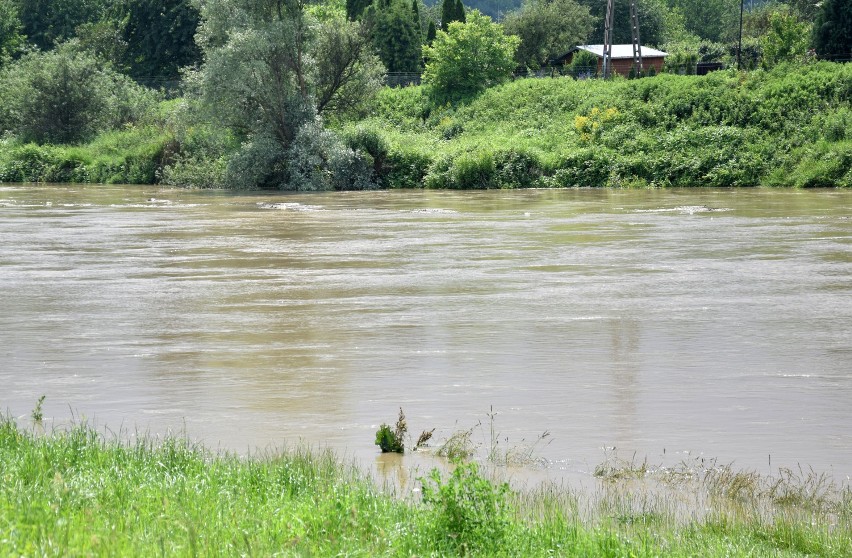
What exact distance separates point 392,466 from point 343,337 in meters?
5.98

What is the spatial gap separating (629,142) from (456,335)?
37535 millimetres

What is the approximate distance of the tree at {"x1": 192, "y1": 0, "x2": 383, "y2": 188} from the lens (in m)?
47.7

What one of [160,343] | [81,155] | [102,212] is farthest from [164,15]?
[160,343]

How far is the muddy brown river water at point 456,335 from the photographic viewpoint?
10.6 meters

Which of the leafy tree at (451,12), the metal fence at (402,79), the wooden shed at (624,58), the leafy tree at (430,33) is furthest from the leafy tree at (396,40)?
the wooden shed at (624,58)

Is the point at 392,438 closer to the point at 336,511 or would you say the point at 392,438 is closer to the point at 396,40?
the point at 336,511

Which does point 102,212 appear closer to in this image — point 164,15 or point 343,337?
point 343,337

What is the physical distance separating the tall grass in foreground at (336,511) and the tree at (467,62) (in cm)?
5856

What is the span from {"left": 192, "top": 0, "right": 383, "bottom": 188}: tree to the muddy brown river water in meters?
18.2

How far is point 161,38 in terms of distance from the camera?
91625 mm

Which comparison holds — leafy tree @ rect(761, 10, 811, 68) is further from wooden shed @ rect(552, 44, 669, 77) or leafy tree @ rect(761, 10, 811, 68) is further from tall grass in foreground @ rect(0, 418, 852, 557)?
tall grass in foreground @ rect(0, 418, 852, 557)

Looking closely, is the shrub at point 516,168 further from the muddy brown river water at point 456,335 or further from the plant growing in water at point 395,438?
the plant growing in water at point 395,438

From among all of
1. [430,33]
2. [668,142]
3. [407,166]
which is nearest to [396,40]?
[430,33]

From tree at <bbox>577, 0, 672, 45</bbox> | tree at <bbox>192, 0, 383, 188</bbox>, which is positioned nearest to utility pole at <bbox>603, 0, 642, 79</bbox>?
tree at <bbox>192, 0, 383, 188</bbox>
